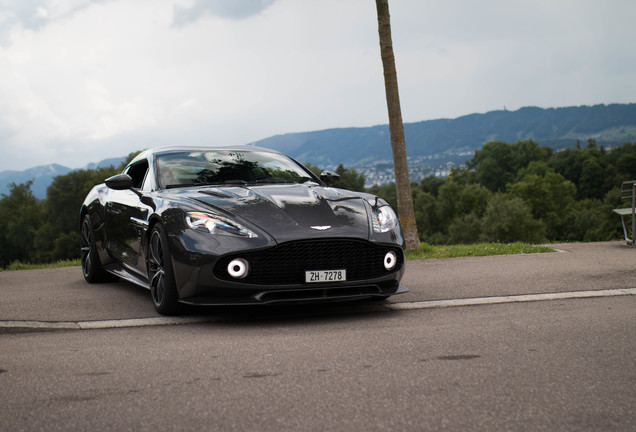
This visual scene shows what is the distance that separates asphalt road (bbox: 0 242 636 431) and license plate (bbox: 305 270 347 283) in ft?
1.06

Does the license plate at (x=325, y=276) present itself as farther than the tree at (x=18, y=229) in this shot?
No

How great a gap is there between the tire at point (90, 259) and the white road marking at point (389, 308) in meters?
2.47

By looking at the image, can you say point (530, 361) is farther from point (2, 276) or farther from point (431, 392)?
point (2, 276)

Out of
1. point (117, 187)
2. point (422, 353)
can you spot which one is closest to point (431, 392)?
point (422, 353)

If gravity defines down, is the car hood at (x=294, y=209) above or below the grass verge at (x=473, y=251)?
above

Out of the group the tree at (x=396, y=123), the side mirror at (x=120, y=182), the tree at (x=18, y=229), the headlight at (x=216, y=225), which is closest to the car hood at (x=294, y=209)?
the headlight at (x=216, y=225)

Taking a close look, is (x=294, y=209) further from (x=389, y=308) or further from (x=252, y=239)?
(x=389, y=308)

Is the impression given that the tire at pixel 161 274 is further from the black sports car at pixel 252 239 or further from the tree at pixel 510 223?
the tree at pixel 510 223

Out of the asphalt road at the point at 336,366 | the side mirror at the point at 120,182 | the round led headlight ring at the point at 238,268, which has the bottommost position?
the asphalt road at the point at 336,366

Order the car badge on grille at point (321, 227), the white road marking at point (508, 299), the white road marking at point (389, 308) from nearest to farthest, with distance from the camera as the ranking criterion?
1. the car badge on grille at point (321, 227)
2. the white road marking at point (389, 308)
3. the white road marking at point (508, 299)

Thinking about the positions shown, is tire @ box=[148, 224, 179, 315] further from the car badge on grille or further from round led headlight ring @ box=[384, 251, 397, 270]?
round led headlight ring @ box=[384, 251, 397, 270]

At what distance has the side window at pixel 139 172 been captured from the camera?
7.29 m

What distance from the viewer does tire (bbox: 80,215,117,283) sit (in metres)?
8.34

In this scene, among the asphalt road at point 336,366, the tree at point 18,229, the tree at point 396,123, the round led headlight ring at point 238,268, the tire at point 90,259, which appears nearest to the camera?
the asphalt road at point 336,366
